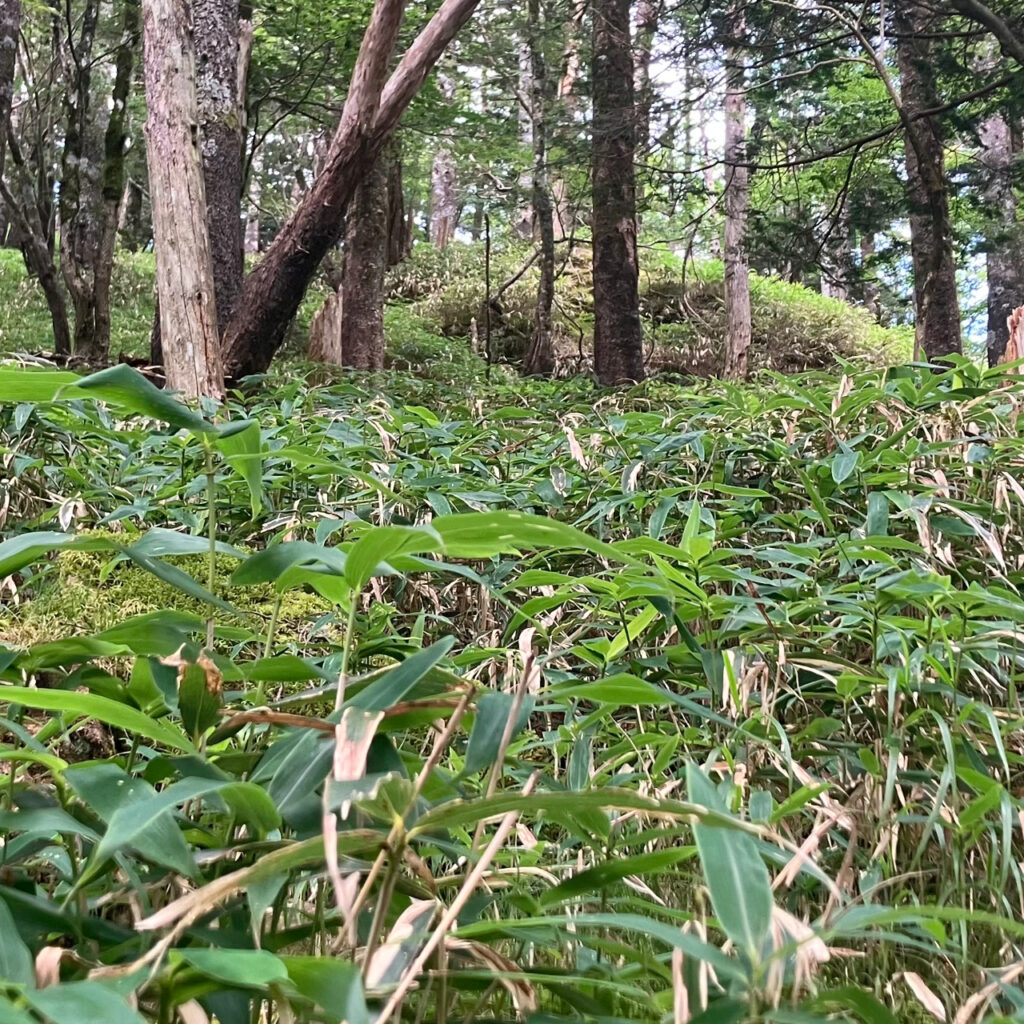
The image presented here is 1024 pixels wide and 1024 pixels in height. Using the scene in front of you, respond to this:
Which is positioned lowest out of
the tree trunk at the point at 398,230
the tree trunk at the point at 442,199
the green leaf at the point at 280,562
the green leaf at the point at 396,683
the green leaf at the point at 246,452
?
the green leaf at the point at 396,683

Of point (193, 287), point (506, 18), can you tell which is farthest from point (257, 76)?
point (193, 287)

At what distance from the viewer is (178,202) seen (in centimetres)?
336

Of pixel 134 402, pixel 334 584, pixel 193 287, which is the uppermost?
pixel 193 287

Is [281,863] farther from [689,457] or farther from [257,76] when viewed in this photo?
[257,76]

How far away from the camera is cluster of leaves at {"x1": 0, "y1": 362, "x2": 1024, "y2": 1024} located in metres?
0.43

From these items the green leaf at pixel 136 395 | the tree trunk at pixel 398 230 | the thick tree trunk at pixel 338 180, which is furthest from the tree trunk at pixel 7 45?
the tree trunk at pixel 398 230

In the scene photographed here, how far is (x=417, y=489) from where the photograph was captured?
5.71 feet

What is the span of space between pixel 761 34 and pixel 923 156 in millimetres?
1507

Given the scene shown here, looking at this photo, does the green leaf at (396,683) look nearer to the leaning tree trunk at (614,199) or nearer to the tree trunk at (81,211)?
the leaning tree trunk at (614,199)

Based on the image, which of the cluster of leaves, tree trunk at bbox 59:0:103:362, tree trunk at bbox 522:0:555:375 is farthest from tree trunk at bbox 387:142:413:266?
the cluster of leaves

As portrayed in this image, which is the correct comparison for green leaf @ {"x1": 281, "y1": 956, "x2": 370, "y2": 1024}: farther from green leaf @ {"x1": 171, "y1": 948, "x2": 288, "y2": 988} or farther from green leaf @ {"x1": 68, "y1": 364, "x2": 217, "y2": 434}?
green leaf @ {"x1": 68, "y1": 364, "x2": 217, "y2": 434}

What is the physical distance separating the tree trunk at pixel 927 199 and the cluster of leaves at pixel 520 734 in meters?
2.70

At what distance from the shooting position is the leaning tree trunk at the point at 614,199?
5.23 meters

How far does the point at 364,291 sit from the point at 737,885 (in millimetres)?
5982
